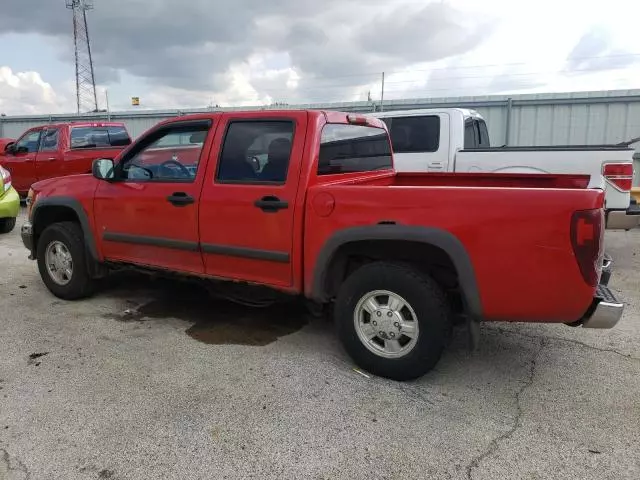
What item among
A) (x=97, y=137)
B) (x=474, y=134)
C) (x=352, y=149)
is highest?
(x=97, y=137)

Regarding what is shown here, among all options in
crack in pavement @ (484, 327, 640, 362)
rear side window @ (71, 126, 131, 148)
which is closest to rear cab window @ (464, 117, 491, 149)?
crack in pavement @ (484, 327, 640, 362)

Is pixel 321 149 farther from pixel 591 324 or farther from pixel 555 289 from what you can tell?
pixel 591 324

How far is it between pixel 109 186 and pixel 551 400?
3839mm

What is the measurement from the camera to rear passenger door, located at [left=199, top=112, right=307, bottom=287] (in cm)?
358

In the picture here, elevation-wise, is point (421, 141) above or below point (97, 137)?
below

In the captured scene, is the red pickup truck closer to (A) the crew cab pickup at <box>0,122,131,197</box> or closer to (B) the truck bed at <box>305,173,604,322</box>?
(B) the truck bed at <box>305,173,604,322</box>

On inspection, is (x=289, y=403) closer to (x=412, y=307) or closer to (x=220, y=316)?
(x=412, y=307)

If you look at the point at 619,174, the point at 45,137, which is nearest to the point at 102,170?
the point at 619,174

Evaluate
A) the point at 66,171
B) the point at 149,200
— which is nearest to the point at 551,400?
the point at 149,200

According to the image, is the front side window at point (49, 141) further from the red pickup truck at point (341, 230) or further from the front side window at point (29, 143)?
the red pickup truck at point (341, 230)

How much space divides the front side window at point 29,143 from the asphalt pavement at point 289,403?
8.42 meters

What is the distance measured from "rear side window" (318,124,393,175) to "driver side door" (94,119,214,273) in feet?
3.13

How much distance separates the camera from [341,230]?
131 inches

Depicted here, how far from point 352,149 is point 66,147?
29.6 feet
